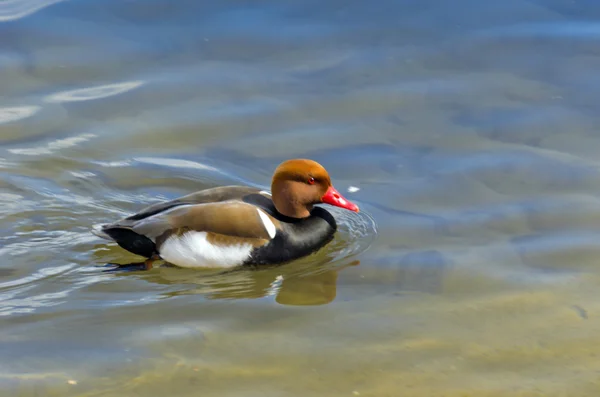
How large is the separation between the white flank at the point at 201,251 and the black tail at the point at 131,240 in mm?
105

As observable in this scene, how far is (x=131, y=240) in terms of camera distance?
286 inches

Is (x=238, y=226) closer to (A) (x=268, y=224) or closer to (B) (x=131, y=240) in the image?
(A) (x=268, y=224)

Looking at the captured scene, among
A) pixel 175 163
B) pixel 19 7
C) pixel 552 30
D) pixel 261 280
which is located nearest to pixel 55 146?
pixel 175 163

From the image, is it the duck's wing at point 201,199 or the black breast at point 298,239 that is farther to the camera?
the duck's wing at point 201,199

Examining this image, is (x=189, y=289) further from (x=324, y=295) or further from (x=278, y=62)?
(x=278, y=62)

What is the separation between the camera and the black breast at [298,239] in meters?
7.13

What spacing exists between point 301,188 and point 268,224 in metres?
0.39

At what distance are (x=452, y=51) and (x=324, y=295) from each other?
4.62 meters

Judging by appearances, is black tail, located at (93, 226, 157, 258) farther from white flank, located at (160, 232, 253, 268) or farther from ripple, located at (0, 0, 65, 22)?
ripple, located at (0, 0, 65, 22)

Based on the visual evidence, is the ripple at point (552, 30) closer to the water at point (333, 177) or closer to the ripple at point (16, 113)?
the water at point (333, 177)

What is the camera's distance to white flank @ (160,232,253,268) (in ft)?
23.4

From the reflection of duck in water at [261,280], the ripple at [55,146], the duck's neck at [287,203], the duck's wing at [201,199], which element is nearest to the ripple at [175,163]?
the ripple at [55,146]

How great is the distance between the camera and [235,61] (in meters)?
10.5

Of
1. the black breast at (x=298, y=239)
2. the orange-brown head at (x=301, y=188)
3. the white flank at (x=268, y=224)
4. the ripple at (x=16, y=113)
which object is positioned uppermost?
the ripple at (x=16, y=113)
